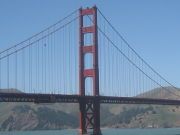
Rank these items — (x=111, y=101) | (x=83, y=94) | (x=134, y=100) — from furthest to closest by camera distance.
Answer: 1. (x=134, y=100)
2. (x=111, y=101)
3. (x=83, y=94)

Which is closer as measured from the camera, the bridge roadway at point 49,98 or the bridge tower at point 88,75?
the bridge roadway at point 49,98

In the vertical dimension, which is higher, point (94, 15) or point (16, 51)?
point (94, 15)

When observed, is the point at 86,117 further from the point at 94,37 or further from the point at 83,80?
the point at 94,37

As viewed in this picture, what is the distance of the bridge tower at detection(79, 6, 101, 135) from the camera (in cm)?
9275

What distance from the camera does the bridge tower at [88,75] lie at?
92.8 meters

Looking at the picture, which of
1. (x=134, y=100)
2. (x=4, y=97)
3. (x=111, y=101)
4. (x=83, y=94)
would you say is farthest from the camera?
(x=134, y=100)

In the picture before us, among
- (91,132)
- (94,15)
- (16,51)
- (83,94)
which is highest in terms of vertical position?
(94,15)

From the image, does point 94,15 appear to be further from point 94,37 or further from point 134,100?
point 134,100

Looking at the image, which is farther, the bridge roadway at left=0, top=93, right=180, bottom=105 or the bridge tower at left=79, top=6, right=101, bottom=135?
the bridge tower at left=79, top=6, right=101, bottom=135

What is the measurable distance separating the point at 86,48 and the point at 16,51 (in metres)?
11.3

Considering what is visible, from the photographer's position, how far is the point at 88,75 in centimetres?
9262

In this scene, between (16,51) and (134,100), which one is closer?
(16,51)

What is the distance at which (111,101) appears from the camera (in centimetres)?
10481

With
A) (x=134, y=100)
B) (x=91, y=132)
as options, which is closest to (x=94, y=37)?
(x=91, y=132)
